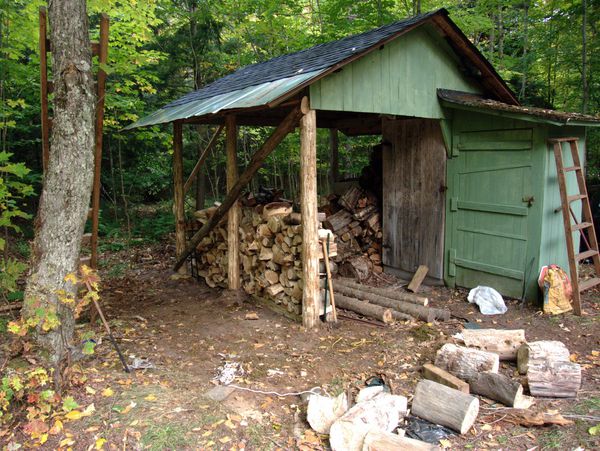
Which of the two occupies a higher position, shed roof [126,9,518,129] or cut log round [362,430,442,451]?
shed roof [126,9,518,129]

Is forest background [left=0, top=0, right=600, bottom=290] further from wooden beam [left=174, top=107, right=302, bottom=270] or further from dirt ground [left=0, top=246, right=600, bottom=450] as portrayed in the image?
dirt ground [left=0, top=246, right=600, bottom=450]

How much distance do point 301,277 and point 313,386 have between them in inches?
71.8

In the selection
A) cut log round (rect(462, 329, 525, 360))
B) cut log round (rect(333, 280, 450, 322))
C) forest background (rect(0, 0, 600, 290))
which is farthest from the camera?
forest background (rect(0, 0, 600, 290))

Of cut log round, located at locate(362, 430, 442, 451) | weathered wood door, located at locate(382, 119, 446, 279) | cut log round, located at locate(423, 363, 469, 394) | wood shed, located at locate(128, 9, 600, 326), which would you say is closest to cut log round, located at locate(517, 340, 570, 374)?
cut log round, located at locate(423, 363, 469, 394)

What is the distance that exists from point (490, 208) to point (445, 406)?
380 cm

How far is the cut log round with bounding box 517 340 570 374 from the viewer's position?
3847 mm

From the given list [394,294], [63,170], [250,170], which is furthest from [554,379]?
[63,170]

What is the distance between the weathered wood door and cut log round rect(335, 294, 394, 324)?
5.79 feet

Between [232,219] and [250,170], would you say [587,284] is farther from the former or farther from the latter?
[232,219]

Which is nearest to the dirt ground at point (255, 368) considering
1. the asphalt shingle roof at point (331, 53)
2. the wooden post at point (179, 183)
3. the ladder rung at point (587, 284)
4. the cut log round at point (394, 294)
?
the ladder rung at point (587, 284)

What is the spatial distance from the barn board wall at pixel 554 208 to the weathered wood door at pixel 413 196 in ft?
4.94

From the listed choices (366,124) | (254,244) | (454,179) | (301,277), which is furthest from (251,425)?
(366,124)

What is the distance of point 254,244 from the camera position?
21.4 feet

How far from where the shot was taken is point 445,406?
3.35 meters
